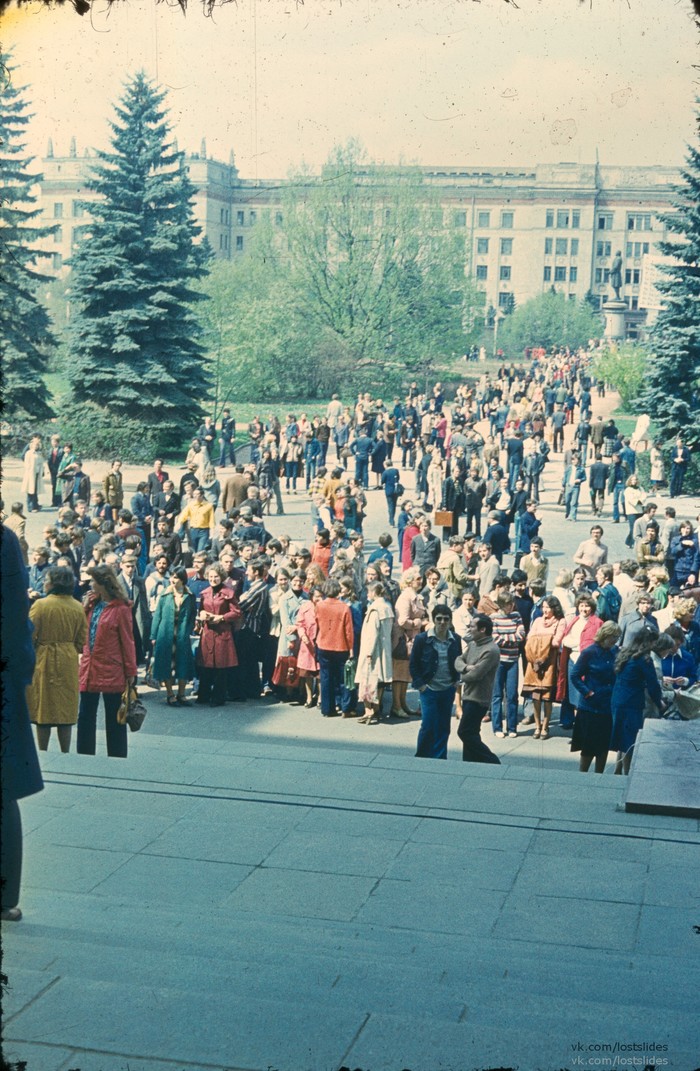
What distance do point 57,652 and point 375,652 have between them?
349 cm

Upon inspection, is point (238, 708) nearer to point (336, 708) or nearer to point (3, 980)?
point (336, 708)

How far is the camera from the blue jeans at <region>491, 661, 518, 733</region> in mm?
11734

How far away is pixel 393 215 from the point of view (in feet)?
178

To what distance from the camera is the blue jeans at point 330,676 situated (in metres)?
12.1

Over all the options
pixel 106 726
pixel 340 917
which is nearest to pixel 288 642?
pixel 106 726

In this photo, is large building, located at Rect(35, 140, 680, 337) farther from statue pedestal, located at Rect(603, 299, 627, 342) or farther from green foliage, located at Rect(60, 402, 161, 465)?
green foliage, located at Rect(60, 402, 161, 465)

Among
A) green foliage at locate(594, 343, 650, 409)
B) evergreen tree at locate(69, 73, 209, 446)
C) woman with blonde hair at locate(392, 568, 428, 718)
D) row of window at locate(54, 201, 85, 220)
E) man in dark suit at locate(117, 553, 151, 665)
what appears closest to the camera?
woman with blonde hair at locate(392, 568, 428, 718)

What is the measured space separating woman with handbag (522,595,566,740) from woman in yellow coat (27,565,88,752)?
4049 mm

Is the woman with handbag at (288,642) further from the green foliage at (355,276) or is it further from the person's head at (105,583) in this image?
the green foliage at (355,276)

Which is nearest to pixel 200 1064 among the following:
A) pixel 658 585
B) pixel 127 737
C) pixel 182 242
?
pixel 127 737

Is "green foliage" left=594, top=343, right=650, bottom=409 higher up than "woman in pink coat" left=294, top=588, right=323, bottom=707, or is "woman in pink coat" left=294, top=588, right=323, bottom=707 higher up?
"green foliage" left=594, top=343, right=650, bottom=409

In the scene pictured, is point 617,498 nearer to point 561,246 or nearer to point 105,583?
point 105,583

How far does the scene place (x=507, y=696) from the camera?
11.8m

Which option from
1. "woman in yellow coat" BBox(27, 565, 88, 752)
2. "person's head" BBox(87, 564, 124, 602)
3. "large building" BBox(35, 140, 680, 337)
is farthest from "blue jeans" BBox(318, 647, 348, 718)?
"large building" BBox(35, 140, 680, 337)
